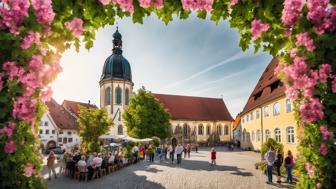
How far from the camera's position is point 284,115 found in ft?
84.8

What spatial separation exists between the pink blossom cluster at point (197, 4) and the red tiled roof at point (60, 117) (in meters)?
53.5

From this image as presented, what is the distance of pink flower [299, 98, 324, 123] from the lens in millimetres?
4111

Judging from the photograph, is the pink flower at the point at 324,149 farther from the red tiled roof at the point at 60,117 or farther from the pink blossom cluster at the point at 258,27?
the red tiled roof at the point at 60,117

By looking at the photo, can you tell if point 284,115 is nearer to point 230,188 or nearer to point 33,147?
point 230,188

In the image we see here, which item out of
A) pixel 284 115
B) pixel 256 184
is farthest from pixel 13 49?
pixel 284 115

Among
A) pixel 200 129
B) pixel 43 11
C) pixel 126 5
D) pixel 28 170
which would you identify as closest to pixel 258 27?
pixel 126 5

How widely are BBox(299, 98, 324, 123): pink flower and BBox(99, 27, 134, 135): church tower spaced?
186 feet

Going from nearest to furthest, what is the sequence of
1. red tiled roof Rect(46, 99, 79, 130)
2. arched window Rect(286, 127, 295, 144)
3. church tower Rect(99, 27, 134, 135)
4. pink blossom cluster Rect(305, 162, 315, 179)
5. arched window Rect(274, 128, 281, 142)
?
pink blossom cluster Rect(305, 162, 315, 179), arched window Rect(286, 127, 295, 144), arched window Rect(274, 128, 281, 142), red tiled roof Rect(46, 99, 79, 130), church tower Rect(99, 27, 134, 135)

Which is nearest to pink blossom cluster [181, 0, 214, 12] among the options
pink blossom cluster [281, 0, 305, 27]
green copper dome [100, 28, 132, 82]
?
pink blossom cluster [281, 0, 305, 27]

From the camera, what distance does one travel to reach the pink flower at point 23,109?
3.89m

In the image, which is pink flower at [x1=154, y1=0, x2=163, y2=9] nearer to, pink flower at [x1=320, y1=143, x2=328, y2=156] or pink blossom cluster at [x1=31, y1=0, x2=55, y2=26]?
pink blossom cluster at [x1=31, y1=0, x2=55, y2=26]

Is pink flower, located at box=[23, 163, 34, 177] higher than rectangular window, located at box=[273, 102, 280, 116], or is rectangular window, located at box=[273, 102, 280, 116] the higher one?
rectangular window, located at box=[273, 102, 280, 116]

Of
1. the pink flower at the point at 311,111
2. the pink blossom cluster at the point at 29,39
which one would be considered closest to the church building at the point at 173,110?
the pink flower at the point at 311,111

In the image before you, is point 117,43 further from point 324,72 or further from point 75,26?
point 324,72
